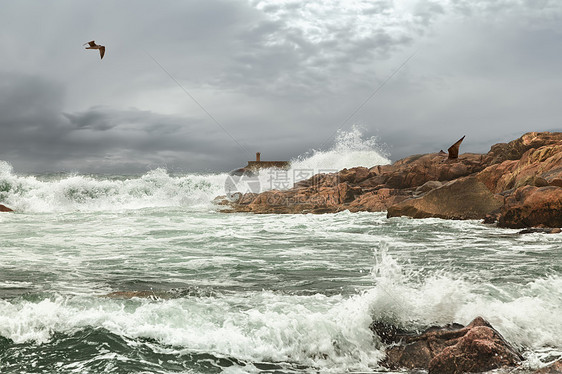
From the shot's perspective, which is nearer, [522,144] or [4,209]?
[4,209]

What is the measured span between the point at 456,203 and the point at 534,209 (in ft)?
8.59

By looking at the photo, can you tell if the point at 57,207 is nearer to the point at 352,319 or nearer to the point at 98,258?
the point at 98,258

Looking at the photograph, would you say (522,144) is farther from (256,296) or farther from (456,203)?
(256,296)

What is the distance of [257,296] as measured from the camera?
5508mm

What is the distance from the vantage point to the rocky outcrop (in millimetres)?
3523

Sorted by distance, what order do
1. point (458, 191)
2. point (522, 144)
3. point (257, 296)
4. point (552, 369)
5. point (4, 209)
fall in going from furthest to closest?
point (522, 144) → point (4, 209) → point (458, 191) → point (257, 296) → point (552, 369)

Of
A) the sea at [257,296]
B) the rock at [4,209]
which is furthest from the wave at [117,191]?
the sea at [257,296]

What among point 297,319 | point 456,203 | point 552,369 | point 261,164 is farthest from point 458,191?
point 261,164

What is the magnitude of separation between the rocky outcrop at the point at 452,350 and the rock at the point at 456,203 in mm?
10473

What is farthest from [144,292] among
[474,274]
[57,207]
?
[57,207]

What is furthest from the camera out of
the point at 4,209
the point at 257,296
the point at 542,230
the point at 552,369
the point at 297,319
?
the point at 4,209

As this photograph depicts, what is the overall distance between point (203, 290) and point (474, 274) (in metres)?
3.67

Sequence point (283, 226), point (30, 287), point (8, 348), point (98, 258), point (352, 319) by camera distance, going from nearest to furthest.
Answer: point (8, 348) → point (352, 319) → point (30, 287) → point (98, 258) → point (283, 226)

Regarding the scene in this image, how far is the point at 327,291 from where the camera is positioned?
576 centimetres
